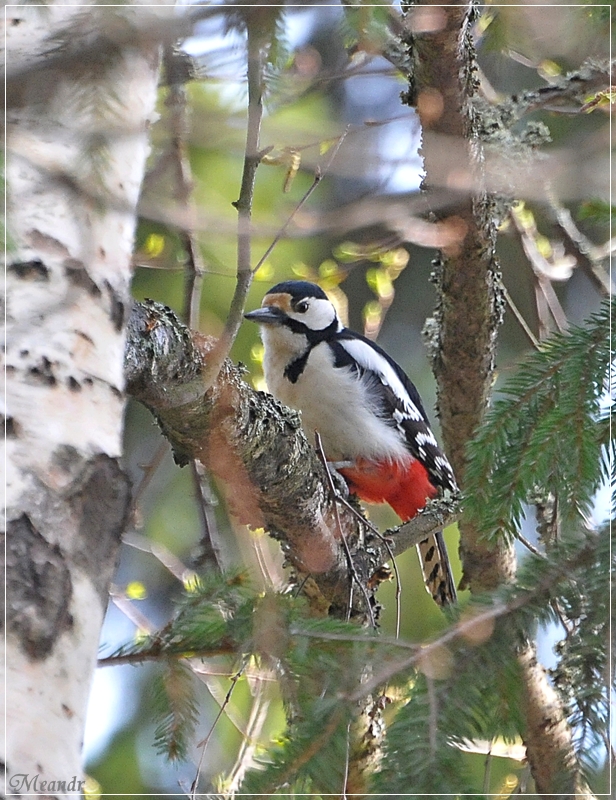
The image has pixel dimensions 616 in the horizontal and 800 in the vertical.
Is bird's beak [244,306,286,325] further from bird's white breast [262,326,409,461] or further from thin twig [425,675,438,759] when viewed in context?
thin twig [425,675,438,759]

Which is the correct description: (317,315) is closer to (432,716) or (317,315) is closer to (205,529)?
(205,529)

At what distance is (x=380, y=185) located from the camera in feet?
8.86

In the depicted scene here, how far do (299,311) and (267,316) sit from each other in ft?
0.66

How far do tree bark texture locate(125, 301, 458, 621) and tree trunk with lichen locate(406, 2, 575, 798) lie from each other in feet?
1.48

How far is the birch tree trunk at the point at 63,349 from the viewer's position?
994 millimetres

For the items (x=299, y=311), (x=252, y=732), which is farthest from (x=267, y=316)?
(x=252, y=732)

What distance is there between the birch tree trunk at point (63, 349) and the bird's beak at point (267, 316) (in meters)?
2.65

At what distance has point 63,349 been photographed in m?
1.21

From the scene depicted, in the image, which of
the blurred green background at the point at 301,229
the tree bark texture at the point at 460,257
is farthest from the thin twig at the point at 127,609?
the tree bark texture at the point at 460,257

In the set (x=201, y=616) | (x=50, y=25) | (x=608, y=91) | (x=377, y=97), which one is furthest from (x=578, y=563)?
(x=377, y=97)

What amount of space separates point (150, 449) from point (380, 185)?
9.70 feet

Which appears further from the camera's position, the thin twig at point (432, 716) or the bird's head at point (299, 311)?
the bird's head at point (299, 311)

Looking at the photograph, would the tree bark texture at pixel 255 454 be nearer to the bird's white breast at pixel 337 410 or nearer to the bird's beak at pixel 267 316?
the bird's white breast at pixel 337 410

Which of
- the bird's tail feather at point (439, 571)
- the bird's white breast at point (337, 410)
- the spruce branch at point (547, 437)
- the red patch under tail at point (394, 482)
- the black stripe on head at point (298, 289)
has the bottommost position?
the spruce branch at point (547, 437)
